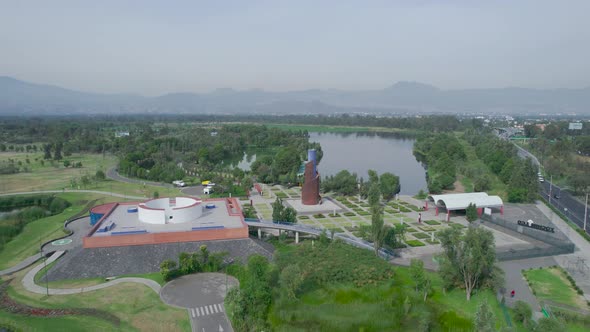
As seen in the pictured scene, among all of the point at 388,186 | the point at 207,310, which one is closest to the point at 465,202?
the point at 388,186

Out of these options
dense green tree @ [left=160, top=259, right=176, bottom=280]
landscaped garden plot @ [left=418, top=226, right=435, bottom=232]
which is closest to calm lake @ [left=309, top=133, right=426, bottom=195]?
landscaped garden plot @ [left=418, top=226, right=435, bottom=232]

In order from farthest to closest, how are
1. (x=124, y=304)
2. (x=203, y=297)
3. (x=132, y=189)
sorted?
(x=132, y=189)
(x=203, y=297)
(x=124, y=304)

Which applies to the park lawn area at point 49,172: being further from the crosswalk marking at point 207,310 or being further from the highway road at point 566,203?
the highway road at point 566,203

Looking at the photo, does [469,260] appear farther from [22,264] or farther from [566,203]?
[566,203]

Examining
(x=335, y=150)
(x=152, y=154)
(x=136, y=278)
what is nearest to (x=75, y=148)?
(x=152, y=154)

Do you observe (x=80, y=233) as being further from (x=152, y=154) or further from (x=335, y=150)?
(x=335, y=150)

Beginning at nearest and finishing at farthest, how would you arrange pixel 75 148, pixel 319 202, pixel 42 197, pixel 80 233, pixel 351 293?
pixel 351 293
pixel 80 233
pixel 319 202
pixel 42 197
pixel 75 148
